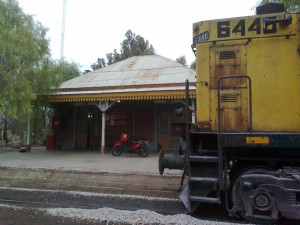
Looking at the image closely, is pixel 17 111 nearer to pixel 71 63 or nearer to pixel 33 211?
pixel 33 211

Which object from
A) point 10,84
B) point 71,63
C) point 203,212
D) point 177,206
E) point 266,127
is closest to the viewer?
point 266,127

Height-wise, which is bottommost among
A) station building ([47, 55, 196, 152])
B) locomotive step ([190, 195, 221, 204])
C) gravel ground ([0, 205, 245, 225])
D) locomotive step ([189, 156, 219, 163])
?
gravel ground ([0, 205, 245, 225])

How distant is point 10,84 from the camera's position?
42.4 feet

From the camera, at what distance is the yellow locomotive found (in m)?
4.97

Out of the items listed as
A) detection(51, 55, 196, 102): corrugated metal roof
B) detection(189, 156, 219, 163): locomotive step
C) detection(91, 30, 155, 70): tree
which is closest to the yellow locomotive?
detection(189, 156, 219, 163): locomotive step

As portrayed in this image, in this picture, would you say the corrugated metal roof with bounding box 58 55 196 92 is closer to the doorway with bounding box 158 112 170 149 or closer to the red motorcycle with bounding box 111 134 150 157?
the doorway with bounding box 158 112 170 149

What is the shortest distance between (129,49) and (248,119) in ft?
127

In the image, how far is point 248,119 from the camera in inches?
220

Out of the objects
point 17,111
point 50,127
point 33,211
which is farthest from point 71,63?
point 33,211

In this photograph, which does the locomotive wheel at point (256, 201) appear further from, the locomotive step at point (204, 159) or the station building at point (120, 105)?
the station building at point (120, 105)

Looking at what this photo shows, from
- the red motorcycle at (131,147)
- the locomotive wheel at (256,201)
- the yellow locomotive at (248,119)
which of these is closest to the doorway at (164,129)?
the red motorcycle at (131,147)

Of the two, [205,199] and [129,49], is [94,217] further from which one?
[129,49]

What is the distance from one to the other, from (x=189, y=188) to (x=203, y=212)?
1.04m

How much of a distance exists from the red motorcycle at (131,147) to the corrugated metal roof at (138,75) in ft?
9.70
